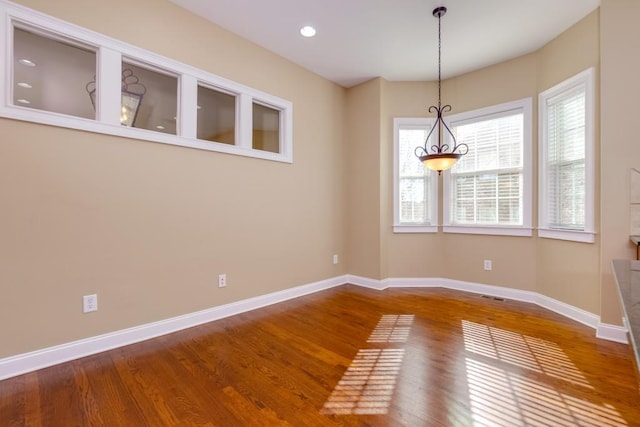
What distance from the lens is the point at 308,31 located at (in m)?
3.24

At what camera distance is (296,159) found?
399 cm

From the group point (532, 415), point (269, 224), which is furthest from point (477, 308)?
→ point (269, 224)

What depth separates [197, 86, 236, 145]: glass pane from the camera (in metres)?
3.14

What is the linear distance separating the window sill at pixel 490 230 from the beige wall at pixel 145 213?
2119 mm

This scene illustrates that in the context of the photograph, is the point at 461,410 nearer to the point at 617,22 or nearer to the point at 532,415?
the point at 532,415

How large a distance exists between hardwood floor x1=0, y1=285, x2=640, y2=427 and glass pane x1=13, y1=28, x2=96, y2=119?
1987 mm

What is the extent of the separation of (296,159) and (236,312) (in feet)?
6.77

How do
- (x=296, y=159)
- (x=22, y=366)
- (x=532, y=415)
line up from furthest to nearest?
(x=296, y=159) → (x=22, y=366) → (x=532, y=415)

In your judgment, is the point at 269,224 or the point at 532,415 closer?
the point at 532,415

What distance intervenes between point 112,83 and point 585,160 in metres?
4.48

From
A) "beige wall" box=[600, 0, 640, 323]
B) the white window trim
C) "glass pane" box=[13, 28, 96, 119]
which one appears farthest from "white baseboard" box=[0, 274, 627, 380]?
"glass pane" box=[13, 28, 96, 119]

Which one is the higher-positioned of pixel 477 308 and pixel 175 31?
pixel 175 31

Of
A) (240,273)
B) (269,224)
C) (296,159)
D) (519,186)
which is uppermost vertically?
(296,159)

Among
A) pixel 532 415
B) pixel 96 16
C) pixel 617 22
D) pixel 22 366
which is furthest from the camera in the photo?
pixel 617 22
